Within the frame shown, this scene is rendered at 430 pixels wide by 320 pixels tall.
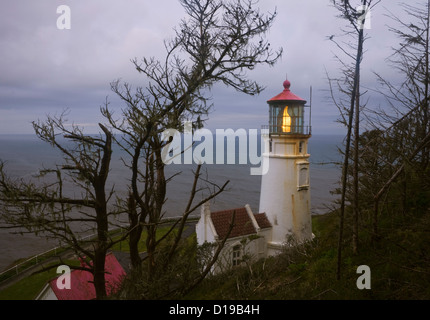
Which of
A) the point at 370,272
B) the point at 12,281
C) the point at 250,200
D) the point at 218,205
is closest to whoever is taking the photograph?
the point at 370,272

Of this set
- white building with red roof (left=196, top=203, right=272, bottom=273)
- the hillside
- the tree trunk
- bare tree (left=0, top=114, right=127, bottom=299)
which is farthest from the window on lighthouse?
bare tree (left=0, top=114, right=127, bottom=299)

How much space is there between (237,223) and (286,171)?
12.4ft

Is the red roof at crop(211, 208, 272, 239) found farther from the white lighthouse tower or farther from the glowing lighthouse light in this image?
the glowing lighthouse light

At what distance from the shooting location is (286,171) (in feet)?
54.6

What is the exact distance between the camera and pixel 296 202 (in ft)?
55.1

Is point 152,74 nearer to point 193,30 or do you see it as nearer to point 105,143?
point 193,30

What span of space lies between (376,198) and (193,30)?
14.0 ft

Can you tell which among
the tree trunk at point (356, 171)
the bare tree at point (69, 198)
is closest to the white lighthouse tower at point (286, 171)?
the tree trunk at point (356, 171)

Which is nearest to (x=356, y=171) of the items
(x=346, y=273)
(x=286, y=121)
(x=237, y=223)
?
(x=346, y=273)

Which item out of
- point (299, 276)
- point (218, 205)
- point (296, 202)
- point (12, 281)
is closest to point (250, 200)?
point (218, 205)

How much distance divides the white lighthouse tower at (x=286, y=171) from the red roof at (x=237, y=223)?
1.79 ft

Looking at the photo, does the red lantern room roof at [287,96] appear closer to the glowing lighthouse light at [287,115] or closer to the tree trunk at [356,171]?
the glowing lighthouse light at [287,115]

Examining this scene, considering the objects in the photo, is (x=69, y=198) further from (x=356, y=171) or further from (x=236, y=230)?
(x=236, y=230)
